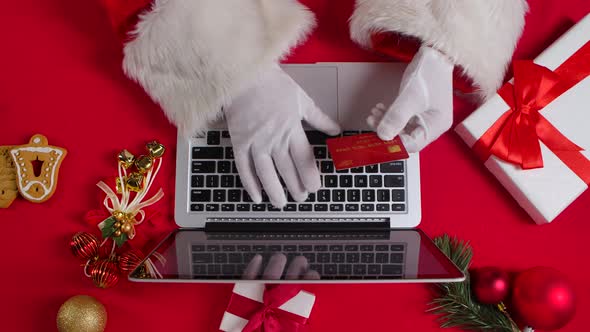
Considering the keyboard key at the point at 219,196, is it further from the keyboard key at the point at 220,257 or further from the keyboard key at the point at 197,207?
the keyboard key at the point at 220,257

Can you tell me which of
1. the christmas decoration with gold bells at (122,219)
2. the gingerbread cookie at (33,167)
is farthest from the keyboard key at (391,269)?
the gingerbread cookie at (33,167)

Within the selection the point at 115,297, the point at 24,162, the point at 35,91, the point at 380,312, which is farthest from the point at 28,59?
the point at 380,312

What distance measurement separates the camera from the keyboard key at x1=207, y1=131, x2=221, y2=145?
2.47 ft

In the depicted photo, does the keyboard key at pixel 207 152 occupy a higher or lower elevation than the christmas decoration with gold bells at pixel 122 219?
higher

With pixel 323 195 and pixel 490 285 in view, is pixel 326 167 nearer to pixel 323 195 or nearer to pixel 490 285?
pixel 323 195

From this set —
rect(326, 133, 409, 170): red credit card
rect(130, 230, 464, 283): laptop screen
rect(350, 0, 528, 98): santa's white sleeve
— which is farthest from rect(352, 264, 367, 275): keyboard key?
rect(350, 0, 528, 98): santa's white sleeve

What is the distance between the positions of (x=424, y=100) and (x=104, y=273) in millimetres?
544

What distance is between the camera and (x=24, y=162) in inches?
30.4

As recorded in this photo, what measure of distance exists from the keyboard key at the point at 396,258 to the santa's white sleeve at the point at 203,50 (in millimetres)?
313

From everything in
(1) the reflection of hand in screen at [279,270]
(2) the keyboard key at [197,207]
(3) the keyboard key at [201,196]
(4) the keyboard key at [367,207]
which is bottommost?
(1) the reflection of hand in screen at [279,270]

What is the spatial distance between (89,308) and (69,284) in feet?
0.28

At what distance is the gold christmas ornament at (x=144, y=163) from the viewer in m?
0.77

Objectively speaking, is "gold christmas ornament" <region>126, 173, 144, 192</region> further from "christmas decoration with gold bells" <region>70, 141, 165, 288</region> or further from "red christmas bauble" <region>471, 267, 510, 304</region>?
"red christmas bauble" <region>471, 267, 510, 304</region>

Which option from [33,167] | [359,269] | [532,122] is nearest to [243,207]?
[359,269]
